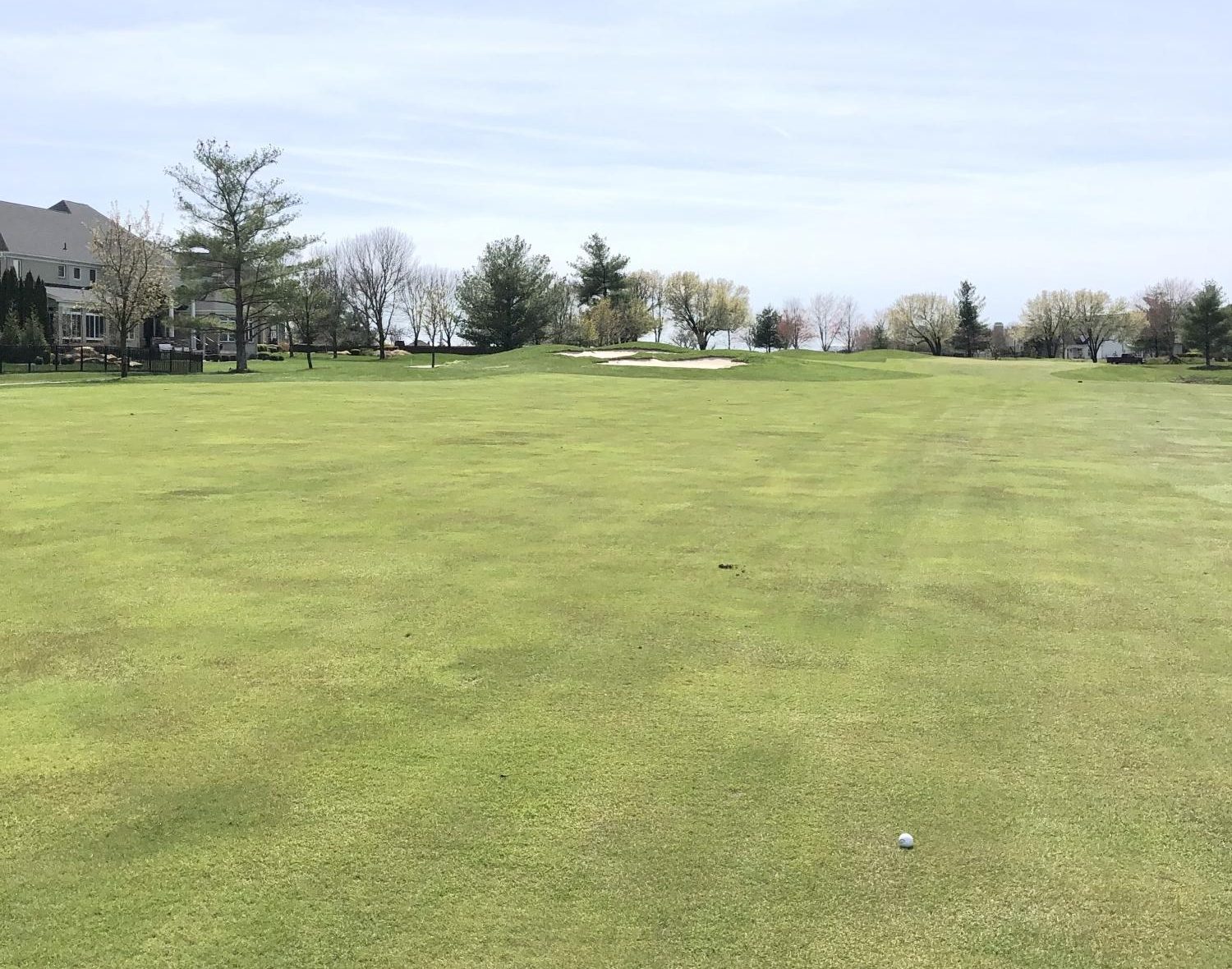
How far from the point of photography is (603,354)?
52656 mm

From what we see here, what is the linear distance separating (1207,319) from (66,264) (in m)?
95.1

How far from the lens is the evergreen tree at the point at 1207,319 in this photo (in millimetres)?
78375

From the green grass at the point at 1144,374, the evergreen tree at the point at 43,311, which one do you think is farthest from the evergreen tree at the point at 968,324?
the evergreen tree at the point at 43,311

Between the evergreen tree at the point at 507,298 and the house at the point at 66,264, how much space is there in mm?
16562

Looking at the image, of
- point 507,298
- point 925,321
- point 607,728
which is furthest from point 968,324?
point 607,728

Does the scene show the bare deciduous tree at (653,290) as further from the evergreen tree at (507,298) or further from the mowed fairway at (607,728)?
the mowed fairway at (607,728)

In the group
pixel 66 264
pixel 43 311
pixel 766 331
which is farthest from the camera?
pixel 766 331

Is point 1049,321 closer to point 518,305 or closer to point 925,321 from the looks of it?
point 925,321

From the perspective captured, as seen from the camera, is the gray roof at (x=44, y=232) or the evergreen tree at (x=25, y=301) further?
the gray roof at (x=44, y=232)

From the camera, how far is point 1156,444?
60.5 ft

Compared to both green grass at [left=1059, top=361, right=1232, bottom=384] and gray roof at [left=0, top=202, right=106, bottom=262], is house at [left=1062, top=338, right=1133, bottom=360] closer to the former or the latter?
green grass at [left=1059, top=361, right=1232, bottom=384]

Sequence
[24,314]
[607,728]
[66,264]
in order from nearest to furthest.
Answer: [607,728] → [24,314] → [66,264]

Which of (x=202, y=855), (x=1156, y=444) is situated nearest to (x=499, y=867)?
(x=202, y=855)

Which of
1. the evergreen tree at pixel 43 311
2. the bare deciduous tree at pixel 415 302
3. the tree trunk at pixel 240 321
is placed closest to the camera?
the tree trunk at pixel 240 321
